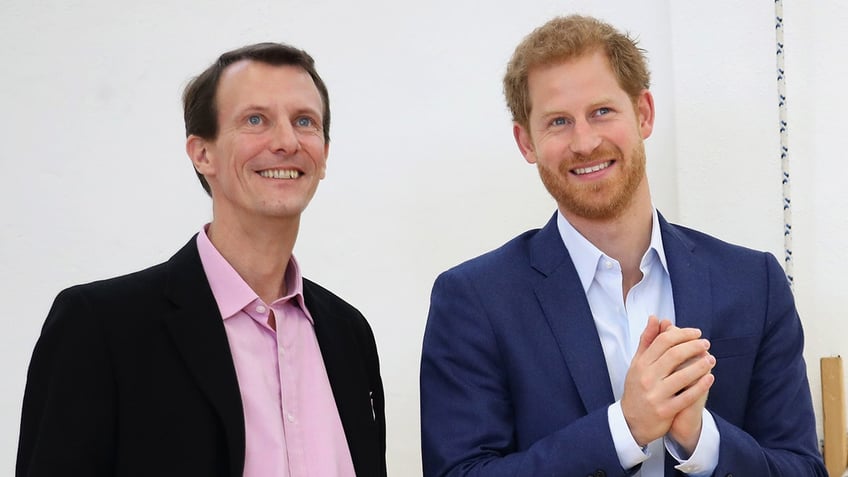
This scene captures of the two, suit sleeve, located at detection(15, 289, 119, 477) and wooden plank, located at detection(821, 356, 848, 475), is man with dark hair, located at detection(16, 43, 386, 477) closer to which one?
suit sleeve, located at detection(15, 289, 119, 477)

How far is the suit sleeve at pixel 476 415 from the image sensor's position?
1861 millimetres

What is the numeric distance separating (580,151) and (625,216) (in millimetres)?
181

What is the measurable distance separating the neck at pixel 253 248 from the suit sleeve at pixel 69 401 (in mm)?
324

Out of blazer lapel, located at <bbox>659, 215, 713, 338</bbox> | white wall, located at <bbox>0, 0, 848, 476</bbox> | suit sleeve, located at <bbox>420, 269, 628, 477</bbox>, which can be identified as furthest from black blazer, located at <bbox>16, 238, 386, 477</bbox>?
white wall, located at <bbox>0, 0, 848, 476</bbox>

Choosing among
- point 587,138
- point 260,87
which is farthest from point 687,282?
point 260,87

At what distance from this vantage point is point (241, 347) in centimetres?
194

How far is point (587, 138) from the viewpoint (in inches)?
80.8

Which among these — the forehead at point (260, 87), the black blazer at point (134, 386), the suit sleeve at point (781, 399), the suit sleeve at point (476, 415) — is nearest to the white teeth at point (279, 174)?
the forehead at point (260, 87)

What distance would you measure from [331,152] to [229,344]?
1156 millimetres

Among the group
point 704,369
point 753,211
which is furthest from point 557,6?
point 704,369

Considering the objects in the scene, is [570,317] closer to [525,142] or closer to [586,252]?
[586,252]

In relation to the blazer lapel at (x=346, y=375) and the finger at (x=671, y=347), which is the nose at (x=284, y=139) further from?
the finger at (x=671, y=347)

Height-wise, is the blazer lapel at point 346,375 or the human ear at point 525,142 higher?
the human ear at point 525,142

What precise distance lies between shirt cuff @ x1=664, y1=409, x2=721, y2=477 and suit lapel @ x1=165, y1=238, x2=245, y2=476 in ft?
2.56
